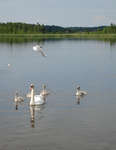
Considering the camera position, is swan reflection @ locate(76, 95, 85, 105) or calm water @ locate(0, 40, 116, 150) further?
swan reflection @ locate(76, 95, 85, 105)

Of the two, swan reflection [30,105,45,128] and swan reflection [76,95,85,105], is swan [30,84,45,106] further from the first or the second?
swan reflection [76,95,85,105]

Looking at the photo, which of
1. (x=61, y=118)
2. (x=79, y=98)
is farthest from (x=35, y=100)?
(x=61, y=118)

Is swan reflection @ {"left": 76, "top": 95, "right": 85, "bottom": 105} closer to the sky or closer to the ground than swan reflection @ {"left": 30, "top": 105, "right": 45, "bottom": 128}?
closer to the sky

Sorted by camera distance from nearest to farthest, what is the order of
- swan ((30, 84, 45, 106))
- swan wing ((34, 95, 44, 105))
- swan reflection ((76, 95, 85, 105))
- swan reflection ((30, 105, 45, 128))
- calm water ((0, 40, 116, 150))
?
calm water ((0, 40, 116, 150)), swan reflection ((30, 105, 45, 128)), swan ((30, 84, 45, 106)), swan wing ((34, 95, 44, 105)), swan reflection ((76, 95, 85, 105))

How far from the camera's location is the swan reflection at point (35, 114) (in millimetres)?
21844

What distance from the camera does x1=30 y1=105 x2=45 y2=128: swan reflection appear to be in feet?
71.7

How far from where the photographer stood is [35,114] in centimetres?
2330

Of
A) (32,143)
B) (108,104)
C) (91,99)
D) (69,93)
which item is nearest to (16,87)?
(69,93)

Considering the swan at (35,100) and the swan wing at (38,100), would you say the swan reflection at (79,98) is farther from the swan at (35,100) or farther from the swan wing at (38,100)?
the swan wing at (38,100)

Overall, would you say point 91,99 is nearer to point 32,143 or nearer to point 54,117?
point 54,117

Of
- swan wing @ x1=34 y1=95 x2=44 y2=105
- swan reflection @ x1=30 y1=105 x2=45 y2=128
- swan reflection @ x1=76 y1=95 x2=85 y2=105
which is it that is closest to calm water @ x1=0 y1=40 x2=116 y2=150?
swan reflection @ x1=30 y1=105 x2=45 y2=128

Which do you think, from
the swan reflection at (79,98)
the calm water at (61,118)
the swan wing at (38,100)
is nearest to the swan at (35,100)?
the swan wing at (38,100)

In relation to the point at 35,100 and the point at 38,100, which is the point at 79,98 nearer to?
the point at 38,100

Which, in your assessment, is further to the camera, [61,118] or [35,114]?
[35,114]
